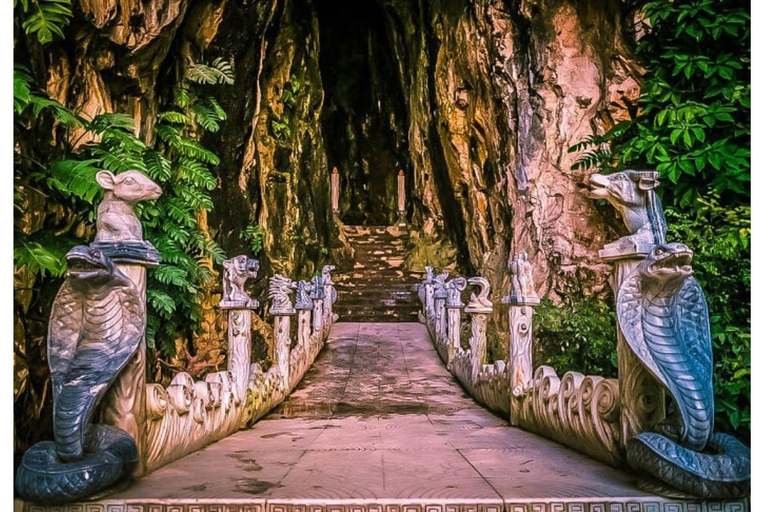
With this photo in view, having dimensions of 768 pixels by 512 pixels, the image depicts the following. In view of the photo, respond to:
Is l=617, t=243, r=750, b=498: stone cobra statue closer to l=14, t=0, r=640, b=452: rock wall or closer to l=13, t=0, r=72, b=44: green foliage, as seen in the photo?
l=13, t=0, r=72, b=44: green foliage

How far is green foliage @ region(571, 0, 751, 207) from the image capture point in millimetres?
4828

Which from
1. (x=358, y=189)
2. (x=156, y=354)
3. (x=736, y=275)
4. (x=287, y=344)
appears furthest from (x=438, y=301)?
(x=358, y=189)

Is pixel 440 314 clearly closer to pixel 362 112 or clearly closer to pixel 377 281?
pixel 377 281

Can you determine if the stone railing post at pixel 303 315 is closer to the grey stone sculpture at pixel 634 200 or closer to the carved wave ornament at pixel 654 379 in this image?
the carved wave ornament at pixel 654 379

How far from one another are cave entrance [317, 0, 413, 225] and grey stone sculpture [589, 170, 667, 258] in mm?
19413

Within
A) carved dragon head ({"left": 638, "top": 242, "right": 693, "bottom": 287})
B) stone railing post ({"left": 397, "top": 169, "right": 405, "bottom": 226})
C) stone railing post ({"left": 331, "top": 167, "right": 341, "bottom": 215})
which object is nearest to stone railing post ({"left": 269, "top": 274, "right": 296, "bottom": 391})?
carved dragon head ({"left": 638, "top": 242, "right": 693, "bottom": 287})

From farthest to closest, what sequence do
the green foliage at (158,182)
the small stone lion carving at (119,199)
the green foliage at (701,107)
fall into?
the green foliage at (701,107), the green foliage at (158,182), the small stone lion carving at (119,199)

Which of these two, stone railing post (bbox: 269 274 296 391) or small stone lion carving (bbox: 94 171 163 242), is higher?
small stone lion carving (bbox: 94 171 163 242)

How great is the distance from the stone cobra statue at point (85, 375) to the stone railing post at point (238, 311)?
69.8 inches

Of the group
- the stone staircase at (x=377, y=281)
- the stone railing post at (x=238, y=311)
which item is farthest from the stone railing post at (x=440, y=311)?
the stone railing post at (x=238, y=311)

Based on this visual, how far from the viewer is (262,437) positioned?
432 cm

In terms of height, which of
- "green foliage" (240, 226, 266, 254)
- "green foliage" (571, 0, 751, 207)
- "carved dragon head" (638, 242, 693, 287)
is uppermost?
"green foliage" (571, 0, 751, 207)

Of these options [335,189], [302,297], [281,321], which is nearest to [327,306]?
[302,297]

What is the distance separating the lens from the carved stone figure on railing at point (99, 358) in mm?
2430
